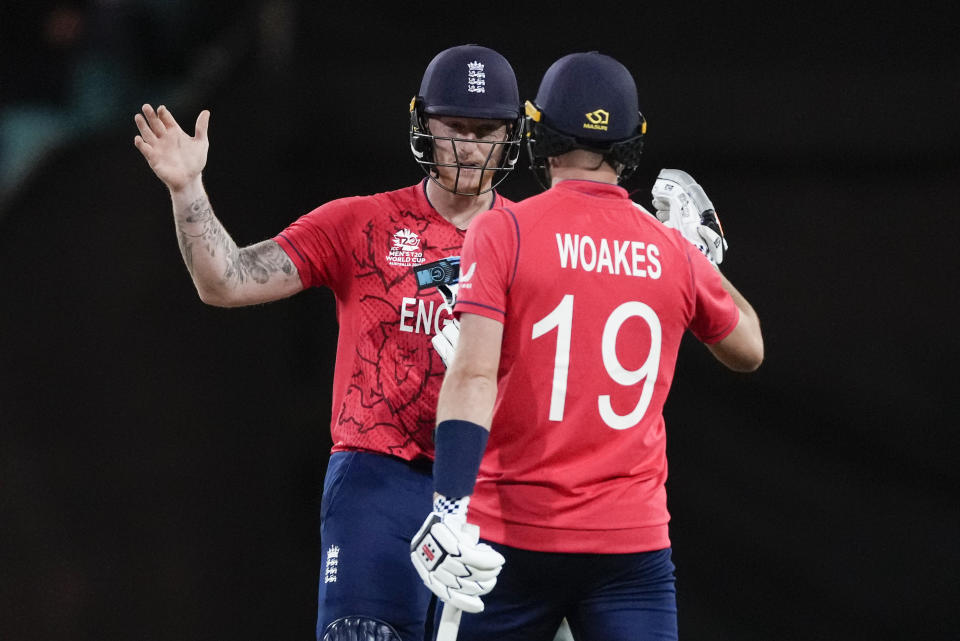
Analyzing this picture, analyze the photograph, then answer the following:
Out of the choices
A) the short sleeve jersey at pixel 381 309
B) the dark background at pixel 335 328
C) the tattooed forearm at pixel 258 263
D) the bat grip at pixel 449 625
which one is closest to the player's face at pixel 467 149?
the short sleeve jersey at pixel 381 309

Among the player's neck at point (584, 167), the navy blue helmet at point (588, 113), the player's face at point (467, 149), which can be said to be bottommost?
the player's face at point (467, 149)

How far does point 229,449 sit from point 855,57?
8.66 ft

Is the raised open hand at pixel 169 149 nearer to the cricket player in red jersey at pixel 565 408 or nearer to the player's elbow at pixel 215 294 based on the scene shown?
the player's elbow at pixel 215 294

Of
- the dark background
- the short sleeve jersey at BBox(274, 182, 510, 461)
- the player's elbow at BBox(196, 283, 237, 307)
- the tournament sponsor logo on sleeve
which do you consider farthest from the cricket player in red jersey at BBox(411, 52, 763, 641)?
the dark background

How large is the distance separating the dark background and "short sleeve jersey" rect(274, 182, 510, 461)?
4.93 feet

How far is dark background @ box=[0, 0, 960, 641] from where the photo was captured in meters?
3.98

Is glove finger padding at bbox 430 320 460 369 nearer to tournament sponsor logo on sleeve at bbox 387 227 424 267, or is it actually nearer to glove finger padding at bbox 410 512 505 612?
tournament sponsor logo on sleeve at bbox 387 227 424 267

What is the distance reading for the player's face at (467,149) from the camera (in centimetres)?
277

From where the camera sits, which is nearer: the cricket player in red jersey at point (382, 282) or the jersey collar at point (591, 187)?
the jersey collar at point (591, 187)

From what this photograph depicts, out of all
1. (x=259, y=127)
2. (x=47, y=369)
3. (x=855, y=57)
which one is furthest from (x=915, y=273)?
(x=47, y=369)

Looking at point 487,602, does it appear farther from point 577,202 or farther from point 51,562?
point 51,562

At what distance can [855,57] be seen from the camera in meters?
4.00

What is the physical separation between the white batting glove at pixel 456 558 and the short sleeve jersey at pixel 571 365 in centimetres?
11

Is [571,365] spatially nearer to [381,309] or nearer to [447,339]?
[447,339]
